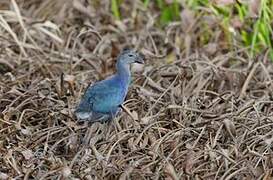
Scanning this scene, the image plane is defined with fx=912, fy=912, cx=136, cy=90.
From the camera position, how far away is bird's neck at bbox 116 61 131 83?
12.3ft

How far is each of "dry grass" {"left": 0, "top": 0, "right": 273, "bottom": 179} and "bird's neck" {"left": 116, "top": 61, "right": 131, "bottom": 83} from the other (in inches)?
7.0

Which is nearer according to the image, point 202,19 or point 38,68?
point 38,68

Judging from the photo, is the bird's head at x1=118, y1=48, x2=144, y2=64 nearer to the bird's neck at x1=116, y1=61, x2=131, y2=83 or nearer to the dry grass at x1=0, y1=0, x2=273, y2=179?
the bird's neck at x1=116, y1=61, x2=131, y2=83

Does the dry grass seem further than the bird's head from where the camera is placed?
No

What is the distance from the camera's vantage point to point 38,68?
A: 4.47m

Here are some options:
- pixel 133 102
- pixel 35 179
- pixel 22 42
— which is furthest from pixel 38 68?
pixel 35 179

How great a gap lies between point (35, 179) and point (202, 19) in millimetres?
2065

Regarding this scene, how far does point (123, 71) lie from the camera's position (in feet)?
12.4

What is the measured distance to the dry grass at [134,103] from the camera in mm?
3420

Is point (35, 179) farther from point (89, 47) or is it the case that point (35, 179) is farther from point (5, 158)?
point (89, 47)

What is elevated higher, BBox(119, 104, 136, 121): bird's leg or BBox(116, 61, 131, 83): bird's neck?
BBox(116, 61, 131, 83): bird's neck

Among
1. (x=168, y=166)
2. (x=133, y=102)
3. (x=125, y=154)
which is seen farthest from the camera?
(x=133, y=102)

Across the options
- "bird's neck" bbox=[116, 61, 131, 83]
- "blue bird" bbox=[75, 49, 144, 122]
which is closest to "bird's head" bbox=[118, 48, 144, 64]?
"bird's neck" bbox=[116, 61, 131, 83]

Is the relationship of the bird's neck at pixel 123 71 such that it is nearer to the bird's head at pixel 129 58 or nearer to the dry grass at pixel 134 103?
the bird's head at pixel 129 58
